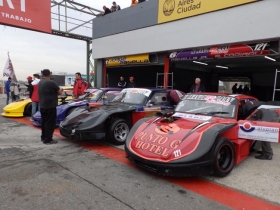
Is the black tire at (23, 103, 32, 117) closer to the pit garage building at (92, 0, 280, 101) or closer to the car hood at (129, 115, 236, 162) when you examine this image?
the pit garage building at (92, 0, 280, 101)

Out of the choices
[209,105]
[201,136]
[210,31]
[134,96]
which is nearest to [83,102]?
[134,96]

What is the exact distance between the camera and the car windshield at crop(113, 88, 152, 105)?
19.7ft

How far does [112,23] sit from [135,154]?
10.5 m

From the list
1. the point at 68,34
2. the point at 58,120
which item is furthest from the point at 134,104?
the point at 68,34

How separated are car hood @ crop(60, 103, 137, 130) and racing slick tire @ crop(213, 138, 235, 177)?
2435 mm

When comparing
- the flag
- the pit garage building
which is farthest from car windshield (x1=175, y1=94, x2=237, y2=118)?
the flag

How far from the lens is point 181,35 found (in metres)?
9.47

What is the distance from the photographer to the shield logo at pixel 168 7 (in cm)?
965

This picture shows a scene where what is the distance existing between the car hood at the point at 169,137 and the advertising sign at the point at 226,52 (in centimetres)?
483

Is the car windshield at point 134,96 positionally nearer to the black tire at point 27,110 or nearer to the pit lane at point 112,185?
the pit lane at point 112,185

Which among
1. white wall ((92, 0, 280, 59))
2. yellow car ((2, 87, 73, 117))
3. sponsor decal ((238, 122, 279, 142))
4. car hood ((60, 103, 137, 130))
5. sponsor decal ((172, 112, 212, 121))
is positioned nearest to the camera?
sponsor decal ((238, 122, 279, 142))

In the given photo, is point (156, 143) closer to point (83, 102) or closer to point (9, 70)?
point (83, 102)

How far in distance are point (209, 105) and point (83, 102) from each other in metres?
3.97

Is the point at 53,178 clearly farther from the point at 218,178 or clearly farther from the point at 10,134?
the point at 10,134
